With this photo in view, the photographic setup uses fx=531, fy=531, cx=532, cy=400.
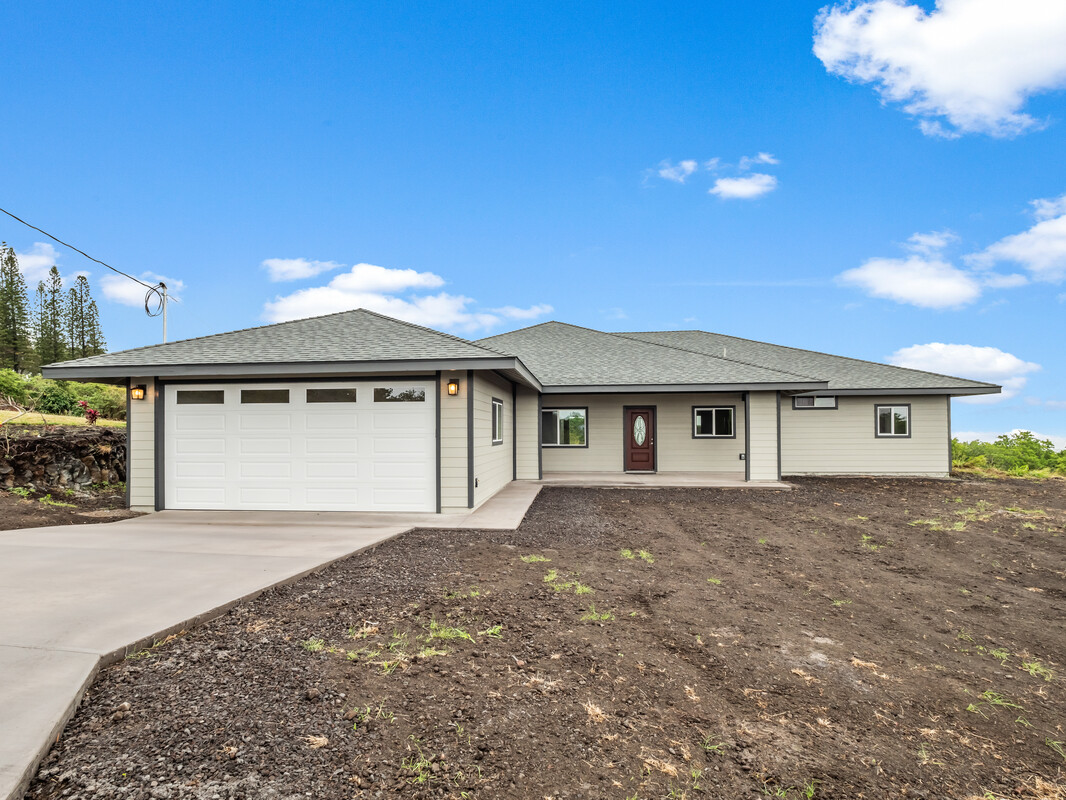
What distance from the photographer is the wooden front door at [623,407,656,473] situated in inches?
614

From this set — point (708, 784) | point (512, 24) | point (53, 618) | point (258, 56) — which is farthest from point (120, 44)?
point (708, 784)

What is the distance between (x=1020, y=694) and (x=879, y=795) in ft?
5.87

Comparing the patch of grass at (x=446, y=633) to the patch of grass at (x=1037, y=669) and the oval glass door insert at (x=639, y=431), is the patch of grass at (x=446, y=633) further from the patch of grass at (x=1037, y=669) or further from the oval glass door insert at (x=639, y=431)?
the oval glass door insert at (x=639, y=431)

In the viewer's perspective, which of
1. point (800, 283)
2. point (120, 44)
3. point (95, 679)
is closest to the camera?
point (95, 679)

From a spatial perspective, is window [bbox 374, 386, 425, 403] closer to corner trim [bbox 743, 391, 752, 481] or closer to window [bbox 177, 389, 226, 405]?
window [bbox 177, 389, 226, 405]

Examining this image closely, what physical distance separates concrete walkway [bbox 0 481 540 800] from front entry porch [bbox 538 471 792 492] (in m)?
4.74

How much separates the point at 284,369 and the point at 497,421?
459cm

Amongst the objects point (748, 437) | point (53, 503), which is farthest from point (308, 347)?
point (748, 437)

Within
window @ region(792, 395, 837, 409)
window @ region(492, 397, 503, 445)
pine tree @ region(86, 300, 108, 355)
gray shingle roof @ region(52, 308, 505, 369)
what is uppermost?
pine tree @ region(86, 300, 108, 355)

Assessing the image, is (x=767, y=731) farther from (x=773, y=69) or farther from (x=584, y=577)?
(x=773, y=69)

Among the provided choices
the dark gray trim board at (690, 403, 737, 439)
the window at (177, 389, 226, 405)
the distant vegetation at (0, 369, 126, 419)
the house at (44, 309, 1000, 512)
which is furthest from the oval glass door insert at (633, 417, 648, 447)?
the distant vegetation at (0, 369, 126, 419)

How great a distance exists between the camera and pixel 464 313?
21156 millimetres

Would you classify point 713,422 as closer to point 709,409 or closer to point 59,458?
point 709,409

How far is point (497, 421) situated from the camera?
452 inches
